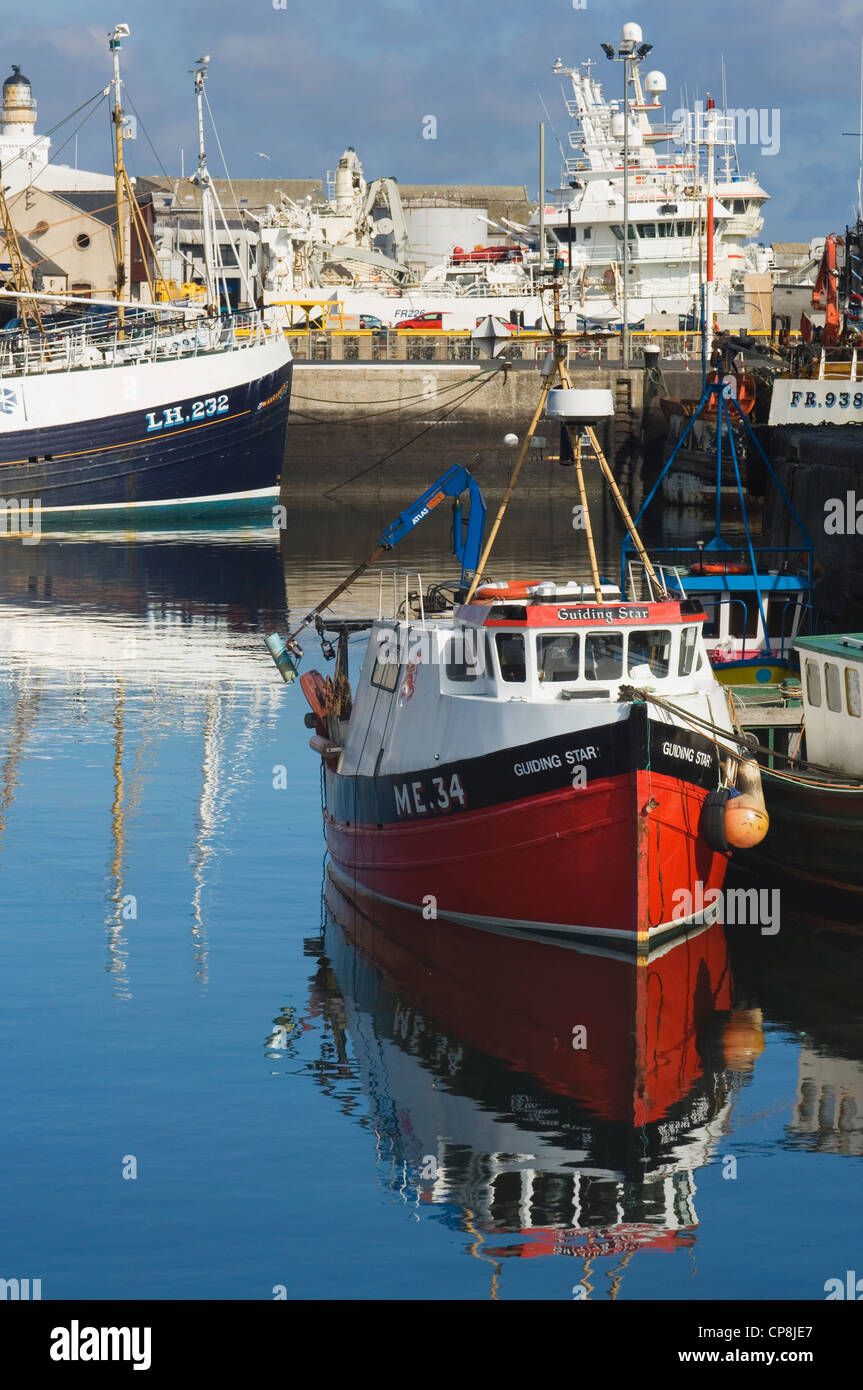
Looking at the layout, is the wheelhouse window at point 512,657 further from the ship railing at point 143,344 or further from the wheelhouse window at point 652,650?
the ship railing at point 143,344

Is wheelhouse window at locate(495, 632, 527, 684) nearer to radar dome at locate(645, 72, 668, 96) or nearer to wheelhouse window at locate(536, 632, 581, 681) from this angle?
wheelhouse window at locate(536, 632, 581, 681)

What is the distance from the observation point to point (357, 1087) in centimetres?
1636

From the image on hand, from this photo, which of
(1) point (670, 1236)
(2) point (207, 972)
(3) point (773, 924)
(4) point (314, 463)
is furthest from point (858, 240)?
(1) point (670, 1236)

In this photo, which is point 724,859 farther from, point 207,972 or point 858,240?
point 858,240

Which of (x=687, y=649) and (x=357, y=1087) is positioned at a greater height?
(x=687, y=649)

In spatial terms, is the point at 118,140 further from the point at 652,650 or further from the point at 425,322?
the point at 652,650

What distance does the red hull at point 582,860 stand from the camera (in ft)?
61.0

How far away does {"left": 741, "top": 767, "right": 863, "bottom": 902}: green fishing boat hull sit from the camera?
20.7m

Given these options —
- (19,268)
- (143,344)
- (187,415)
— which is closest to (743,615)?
(187,415)

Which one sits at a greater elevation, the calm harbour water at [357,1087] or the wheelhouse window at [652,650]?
the wheelhouse window at [652,650]

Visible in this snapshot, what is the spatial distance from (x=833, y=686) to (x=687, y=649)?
2.99 metres

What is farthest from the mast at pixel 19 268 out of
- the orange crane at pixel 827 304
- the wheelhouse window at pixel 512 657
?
the wheelhouse window at pixel 512 657

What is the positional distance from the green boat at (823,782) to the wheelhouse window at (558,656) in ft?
9.30

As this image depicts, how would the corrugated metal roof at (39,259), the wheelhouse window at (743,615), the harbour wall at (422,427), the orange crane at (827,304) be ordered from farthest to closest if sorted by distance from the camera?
the corrugated metal roof at (39,259)
the harbour wall at (422,427)
the orange crane at (827,304)
the wheelhouse window at (743,615)
